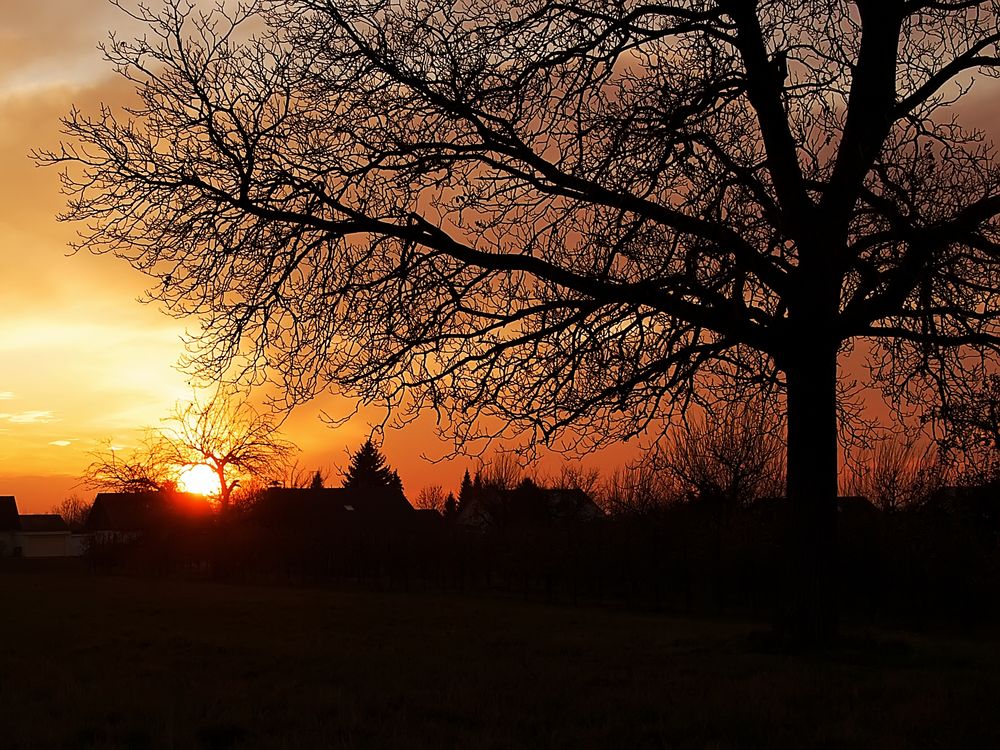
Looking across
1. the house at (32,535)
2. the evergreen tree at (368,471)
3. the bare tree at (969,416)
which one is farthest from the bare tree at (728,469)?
the house at (32,535)

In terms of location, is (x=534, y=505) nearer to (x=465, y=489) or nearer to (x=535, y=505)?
(x=535, y=505)

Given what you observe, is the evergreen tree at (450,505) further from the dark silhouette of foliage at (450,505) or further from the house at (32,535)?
the house at (32,535)

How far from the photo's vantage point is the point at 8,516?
3770 inches

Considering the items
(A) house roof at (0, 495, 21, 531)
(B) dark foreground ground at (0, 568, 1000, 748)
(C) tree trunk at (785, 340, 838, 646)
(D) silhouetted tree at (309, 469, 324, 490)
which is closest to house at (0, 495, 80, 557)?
(A) house roof at (0, 495, 21, 531)

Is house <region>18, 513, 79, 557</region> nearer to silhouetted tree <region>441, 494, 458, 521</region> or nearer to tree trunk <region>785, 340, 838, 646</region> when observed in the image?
silhouetted tree <region>441, 494, 458, 521</region>

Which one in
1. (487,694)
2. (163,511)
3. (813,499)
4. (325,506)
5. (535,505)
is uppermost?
(325,506)

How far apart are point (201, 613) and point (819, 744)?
18.4 meters

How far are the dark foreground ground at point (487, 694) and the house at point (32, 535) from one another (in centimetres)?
8971

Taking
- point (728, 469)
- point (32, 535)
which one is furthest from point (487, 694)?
point (32, 535)

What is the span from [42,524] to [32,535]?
585cm

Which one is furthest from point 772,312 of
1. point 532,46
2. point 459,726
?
point 459,726

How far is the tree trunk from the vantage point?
35.6 ft

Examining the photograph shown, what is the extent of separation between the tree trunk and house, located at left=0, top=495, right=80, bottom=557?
93349 millimetres

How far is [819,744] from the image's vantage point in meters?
6.66
